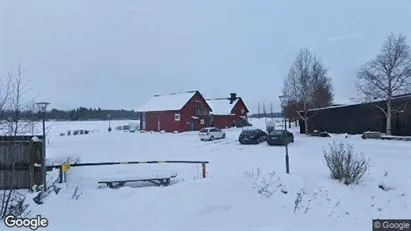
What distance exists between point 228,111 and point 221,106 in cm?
303

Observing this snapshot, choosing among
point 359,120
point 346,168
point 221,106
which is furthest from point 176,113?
point 346,168

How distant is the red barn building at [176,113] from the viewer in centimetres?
5062

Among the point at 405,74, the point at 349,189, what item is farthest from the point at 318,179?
the point at 405,74

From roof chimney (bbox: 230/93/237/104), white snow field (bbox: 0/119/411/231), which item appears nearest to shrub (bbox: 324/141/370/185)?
white snow field (bbox: 0/119/411/231)

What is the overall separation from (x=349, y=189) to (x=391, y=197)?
1399 millimetres

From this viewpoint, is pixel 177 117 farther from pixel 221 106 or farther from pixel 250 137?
pixel 250 137

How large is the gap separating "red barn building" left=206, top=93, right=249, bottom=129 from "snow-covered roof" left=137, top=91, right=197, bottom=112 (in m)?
7.13

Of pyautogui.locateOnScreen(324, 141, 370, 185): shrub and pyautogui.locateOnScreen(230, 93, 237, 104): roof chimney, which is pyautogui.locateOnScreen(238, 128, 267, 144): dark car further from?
pyautogui.locateOnScreen(230, 93, 237, 104): roof chimney

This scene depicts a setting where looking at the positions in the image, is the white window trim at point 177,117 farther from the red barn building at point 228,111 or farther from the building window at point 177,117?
the red barn building at point 228,111

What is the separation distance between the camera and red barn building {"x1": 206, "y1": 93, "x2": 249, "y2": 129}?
2409 inches

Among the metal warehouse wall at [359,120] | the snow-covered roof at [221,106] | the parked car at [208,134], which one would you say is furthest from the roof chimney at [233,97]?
the parked car at [208,134]

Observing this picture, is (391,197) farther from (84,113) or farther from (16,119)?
(84,113)

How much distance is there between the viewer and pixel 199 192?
367 inches

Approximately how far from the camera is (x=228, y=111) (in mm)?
64375
